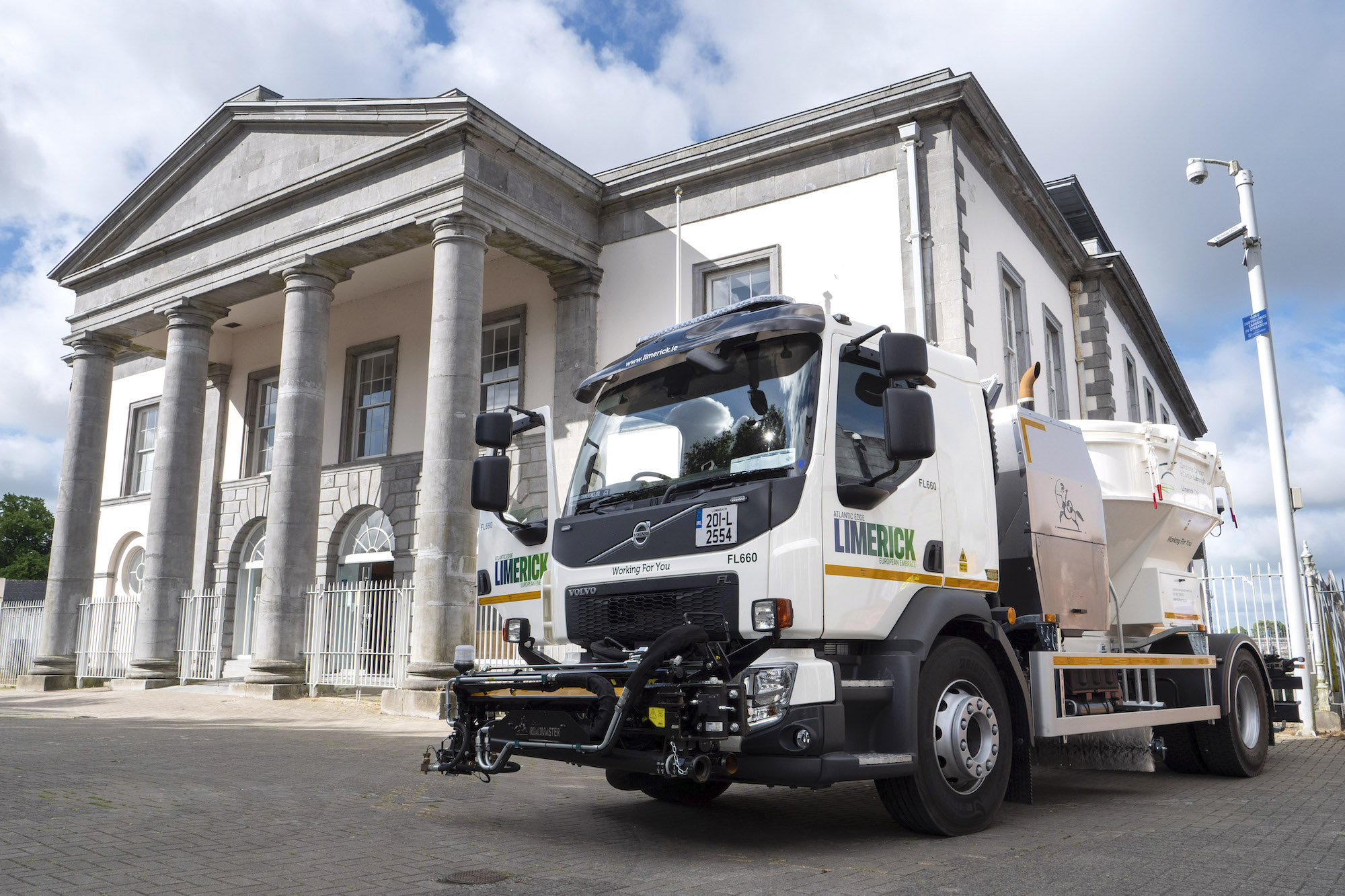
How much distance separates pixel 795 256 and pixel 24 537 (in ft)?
217

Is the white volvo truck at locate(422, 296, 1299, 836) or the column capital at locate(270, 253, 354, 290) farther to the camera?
the column capital at locate(270, 253, 354, 290)

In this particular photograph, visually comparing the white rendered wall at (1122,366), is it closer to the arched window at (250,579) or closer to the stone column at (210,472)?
the arched window at (250,579)

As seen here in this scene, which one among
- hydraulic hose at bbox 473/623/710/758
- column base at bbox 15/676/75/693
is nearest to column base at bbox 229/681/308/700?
column base at bbox 15/676/75/693

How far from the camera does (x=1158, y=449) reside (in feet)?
27.8

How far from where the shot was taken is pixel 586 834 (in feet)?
19.2

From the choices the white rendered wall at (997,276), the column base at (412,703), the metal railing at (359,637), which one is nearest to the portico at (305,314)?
the column base at (412,703)

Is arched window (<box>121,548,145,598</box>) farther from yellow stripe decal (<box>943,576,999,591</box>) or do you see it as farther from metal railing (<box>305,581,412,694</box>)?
yellow stripe decal (<box>943,576,999,591</box>)

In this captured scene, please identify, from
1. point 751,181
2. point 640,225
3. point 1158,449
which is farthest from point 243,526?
point 1158,449

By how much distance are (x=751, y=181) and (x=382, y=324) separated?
29.3ft

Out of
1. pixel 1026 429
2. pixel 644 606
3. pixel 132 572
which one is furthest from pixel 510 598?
pixel 132 572

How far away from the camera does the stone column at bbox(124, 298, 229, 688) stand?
19.4m

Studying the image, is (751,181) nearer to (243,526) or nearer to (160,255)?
(160,255)

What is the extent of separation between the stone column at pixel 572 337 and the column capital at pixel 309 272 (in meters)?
3.91

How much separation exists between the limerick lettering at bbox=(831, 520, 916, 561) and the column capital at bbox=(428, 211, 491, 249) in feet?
39.8
